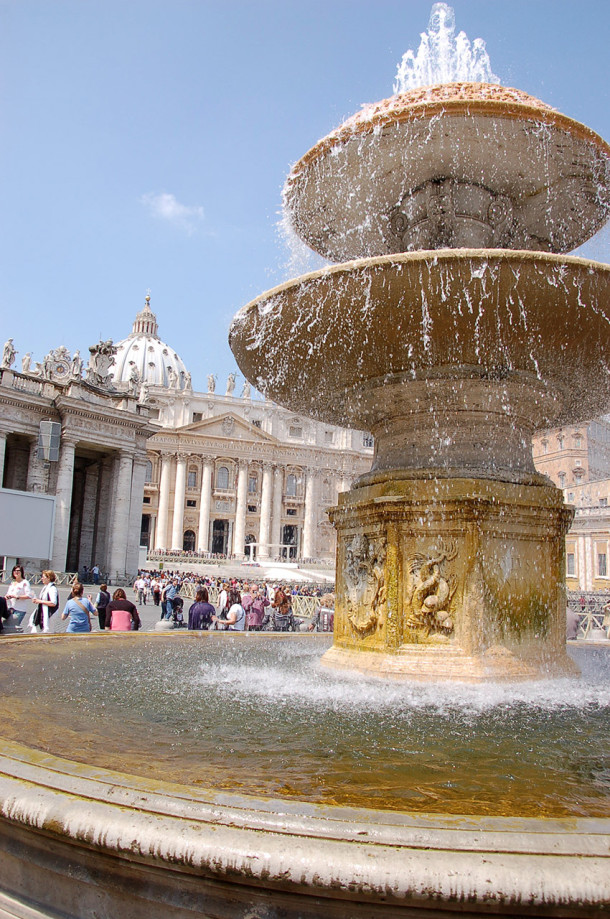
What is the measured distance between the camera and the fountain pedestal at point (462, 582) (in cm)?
468

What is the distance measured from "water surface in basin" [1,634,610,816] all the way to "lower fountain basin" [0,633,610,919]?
0.02 metres

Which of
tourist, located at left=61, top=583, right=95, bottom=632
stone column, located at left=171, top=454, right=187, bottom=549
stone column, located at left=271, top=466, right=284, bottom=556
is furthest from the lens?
stone column, located at left=271, top=466, right=284, bottom=556

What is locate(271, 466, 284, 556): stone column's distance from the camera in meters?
75.9

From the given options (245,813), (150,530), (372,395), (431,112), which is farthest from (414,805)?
(150,530)

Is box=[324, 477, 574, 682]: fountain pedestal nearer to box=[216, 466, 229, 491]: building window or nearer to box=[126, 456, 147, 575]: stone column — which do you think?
box=[126, 456, 147, 575]: stone column

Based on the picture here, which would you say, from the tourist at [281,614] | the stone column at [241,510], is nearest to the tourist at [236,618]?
the tourist at [281,614]

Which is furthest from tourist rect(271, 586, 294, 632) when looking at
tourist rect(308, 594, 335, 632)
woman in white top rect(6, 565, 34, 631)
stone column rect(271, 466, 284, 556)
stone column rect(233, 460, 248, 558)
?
stone column rect(271, 466, 284, 556)

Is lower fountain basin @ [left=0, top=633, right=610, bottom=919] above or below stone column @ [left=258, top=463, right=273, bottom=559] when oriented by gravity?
below

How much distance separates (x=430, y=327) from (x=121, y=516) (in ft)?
94.2

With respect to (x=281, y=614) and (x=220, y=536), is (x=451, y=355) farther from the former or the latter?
(x=220, y=536)

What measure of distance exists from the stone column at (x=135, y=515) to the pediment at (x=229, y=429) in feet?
136

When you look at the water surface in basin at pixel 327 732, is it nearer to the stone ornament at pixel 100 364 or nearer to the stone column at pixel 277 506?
the stone ornament at pixel 100 364

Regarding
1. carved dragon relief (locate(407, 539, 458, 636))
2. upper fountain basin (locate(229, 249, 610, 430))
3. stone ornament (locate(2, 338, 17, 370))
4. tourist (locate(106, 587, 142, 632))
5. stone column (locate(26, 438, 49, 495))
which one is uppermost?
stone ornament (locate(2, 338, 17, 370))

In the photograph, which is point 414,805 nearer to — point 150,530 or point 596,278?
point 596,278
